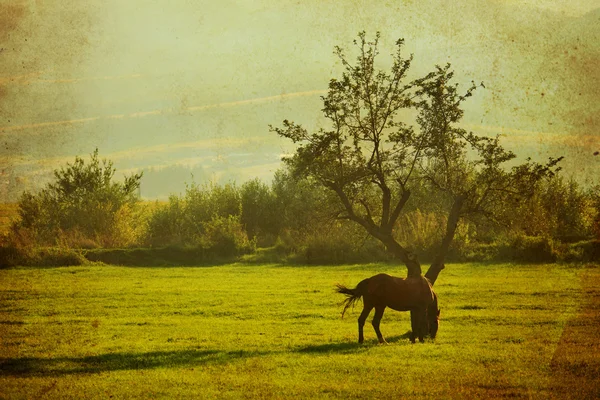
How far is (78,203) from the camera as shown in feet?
190

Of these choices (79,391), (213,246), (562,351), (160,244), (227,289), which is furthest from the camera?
(160,244)

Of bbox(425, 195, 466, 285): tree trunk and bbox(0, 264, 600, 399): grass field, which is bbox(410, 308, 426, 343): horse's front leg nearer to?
bbox(0, 264, 600, 399): grass field

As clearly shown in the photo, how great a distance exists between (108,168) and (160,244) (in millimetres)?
8910

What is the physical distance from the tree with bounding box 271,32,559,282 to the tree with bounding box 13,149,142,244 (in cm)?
3640

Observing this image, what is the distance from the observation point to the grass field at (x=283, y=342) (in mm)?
14414

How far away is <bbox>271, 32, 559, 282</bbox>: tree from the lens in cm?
2133

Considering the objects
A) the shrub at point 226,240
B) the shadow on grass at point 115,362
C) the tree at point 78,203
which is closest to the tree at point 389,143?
the shadow on grass at point 115,362

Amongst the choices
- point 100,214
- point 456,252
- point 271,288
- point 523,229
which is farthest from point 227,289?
point 100,214

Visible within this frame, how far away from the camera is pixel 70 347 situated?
64.0ft

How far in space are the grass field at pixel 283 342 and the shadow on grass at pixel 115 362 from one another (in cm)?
5

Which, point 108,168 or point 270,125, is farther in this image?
point 108,168

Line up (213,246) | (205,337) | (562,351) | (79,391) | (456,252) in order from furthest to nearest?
(213,246) < (456,252) < (205,337) < (562,351) < (79,391)

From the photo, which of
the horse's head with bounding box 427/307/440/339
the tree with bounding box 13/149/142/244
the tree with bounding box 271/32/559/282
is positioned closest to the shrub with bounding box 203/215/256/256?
the tree with bounding box 13/149/142/244

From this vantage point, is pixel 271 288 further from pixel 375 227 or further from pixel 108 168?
pixel 108 168
